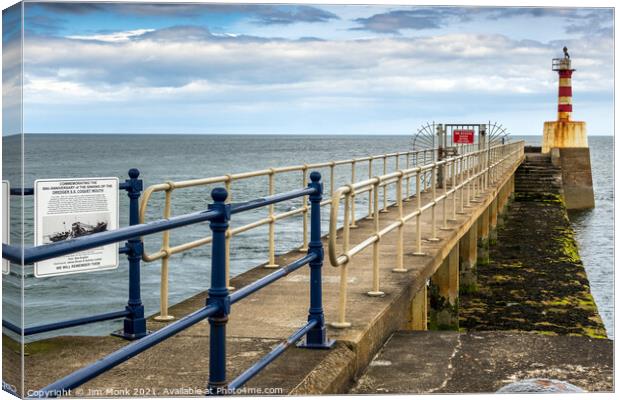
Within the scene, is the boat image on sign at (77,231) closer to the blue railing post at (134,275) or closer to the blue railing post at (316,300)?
the blue railing post at (134,275)

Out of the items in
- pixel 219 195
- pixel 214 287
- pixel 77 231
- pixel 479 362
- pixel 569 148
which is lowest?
pixel 479 362

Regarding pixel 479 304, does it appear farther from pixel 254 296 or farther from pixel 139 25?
→ pixel 139 25

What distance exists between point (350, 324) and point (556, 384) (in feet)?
4.67

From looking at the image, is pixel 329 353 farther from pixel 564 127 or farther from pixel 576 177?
pixel 564 127

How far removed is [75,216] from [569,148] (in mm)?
37616

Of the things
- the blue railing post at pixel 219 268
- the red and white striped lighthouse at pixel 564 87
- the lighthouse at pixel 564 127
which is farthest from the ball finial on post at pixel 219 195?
the red and white striped lighthouse at pixel 564 87

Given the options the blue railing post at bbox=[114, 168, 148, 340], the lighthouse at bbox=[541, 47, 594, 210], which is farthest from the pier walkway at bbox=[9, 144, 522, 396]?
the lighthouse at bbox=[541, 47, 594, 210]

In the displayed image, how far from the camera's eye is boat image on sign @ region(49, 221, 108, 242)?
430 centimetres

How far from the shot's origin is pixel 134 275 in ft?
17.9

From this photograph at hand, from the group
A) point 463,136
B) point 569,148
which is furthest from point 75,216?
point 569,148

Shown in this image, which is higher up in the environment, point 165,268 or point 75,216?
point 75,216

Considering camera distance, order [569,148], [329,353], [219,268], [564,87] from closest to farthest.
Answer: [219,268]
[329,353]
[569,148]
[564,87]

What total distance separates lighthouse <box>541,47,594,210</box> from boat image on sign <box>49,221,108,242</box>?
111 feet

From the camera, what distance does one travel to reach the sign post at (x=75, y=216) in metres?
4.23
